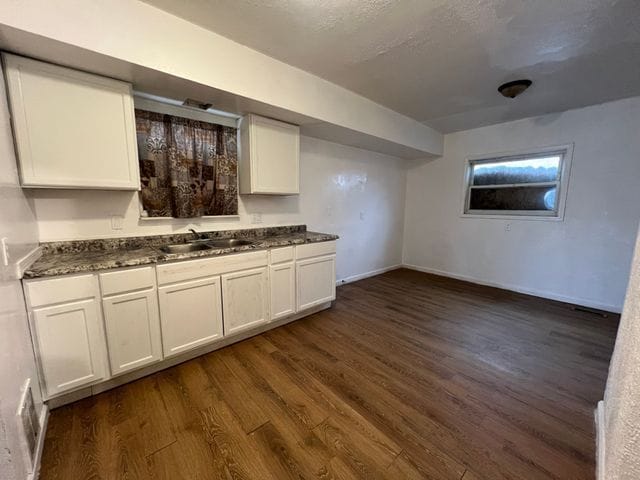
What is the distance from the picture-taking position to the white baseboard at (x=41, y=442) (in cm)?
118

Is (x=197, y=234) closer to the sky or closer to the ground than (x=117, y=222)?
closer to the ground

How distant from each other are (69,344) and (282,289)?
62.2 inches

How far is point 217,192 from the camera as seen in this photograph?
2609mm

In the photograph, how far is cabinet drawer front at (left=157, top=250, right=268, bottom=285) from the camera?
6.17ft

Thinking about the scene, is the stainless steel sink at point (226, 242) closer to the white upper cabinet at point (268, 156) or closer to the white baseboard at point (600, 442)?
the white upper cabinet at point (268, 156)

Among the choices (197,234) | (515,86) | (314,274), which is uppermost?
(515,86)

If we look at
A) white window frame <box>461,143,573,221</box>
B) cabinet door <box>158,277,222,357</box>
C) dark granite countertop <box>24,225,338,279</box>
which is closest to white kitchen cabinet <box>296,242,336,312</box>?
dark granite countertop <box>24,225,338,279</box>

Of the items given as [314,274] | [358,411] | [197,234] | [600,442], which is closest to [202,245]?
[197,234]

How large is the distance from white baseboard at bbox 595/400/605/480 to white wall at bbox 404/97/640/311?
236cm

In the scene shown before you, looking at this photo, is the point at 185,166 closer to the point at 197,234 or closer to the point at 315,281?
the point at 197,234

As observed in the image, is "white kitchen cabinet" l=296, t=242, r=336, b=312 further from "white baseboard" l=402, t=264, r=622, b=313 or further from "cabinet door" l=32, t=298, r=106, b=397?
"white baseboard" l=402, t=264, r=622, b=313

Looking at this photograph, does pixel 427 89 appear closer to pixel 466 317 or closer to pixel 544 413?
pixel 466 317

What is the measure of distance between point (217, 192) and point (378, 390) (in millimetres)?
2294

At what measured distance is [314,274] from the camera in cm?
290
